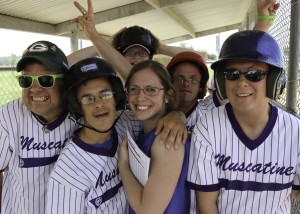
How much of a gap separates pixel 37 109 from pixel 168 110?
0.80 meters

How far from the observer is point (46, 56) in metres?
1.88

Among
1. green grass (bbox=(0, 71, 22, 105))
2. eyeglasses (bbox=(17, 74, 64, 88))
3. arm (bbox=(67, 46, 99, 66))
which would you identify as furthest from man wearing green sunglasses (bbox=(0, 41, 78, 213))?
green grass (bbox=(0, 71, 22, 105))

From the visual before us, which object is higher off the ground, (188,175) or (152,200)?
(188,175)

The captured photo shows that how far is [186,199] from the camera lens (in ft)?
5.94

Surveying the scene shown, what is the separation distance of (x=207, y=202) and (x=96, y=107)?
2.68 ft

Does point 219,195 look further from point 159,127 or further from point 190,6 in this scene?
Answer: point 190,6

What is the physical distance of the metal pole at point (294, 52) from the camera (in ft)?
7.21

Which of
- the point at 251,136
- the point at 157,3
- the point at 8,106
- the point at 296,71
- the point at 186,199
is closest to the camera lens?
the point at 251,136

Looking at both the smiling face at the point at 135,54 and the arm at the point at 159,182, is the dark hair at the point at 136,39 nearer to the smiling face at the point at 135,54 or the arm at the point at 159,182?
the smiling face at the point at 135,54

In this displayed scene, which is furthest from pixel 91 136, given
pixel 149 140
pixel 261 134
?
pixel 261 134

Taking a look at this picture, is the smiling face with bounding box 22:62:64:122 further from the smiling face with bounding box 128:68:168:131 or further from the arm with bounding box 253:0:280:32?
the arm with bounding box 253:0:280:32

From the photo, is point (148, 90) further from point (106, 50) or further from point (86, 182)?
point (106, 50)

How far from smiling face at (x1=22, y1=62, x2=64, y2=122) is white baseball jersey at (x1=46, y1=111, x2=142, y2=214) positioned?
24cm

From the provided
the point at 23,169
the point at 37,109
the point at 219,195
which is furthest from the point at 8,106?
the point at 219,195
